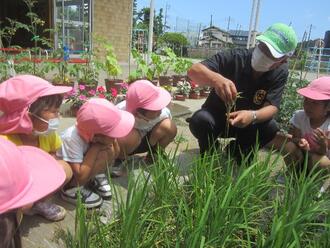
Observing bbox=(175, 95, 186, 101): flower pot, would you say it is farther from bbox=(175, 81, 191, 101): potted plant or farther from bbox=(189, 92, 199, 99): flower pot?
bbox=(189, 92, 199, 99): flower pot

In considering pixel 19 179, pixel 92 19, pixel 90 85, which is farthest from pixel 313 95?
pixel 92 19

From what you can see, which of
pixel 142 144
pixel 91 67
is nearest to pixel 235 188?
pixel 142 144

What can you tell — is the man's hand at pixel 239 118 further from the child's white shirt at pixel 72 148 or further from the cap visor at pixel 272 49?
the child's white shirt at pixel 72 148

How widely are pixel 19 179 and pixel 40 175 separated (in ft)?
0.49

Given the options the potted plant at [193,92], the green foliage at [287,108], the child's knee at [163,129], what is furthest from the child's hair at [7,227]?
the potted plant at [193,92]

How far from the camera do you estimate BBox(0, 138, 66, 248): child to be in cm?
97

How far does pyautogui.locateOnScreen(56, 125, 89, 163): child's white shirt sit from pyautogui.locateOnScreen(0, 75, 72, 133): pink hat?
28 centimetres

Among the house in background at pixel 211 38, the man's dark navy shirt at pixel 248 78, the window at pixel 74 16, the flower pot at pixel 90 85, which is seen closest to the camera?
the man's dark navy shirt at pixel 248 78

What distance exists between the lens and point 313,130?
2.50m

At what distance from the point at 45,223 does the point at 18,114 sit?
0.57 metres

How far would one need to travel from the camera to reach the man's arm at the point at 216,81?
212 cm

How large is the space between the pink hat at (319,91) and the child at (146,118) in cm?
92

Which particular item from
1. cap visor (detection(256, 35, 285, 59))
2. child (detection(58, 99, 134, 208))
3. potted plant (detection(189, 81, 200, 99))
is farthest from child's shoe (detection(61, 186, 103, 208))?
potted plant (detection(189, 81, 200, 99))

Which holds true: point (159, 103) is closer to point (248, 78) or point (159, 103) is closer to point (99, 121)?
point (99, 121)
